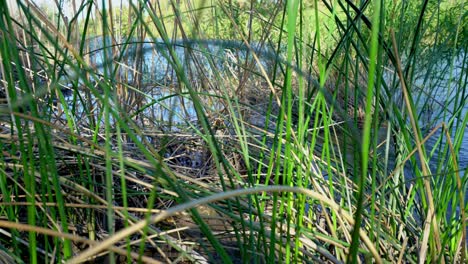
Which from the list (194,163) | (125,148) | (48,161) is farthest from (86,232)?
(194,163)

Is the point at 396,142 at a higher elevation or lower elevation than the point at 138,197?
higher

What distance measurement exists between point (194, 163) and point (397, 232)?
2.86 feet

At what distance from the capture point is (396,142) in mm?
819


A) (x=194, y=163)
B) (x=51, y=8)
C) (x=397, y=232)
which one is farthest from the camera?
(x=51, y=8)

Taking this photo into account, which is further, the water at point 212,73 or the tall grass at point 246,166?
the water at point 212,73

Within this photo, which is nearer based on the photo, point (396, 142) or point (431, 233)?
point (431, 233)

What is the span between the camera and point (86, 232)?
2.81 ft

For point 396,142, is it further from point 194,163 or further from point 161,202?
point 194,163

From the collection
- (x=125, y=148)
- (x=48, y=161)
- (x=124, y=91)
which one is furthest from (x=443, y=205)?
(x=124, y=91)

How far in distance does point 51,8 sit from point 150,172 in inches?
58.6

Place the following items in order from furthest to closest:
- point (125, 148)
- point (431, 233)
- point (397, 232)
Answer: point (125, 148)
point (397, 232)
point (431, 233)

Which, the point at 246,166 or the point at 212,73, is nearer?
the point at 246,166

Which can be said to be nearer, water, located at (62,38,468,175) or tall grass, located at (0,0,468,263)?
tall grass, located at (0,0,468,263)

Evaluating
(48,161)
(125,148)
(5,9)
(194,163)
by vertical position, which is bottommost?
(194,163)
